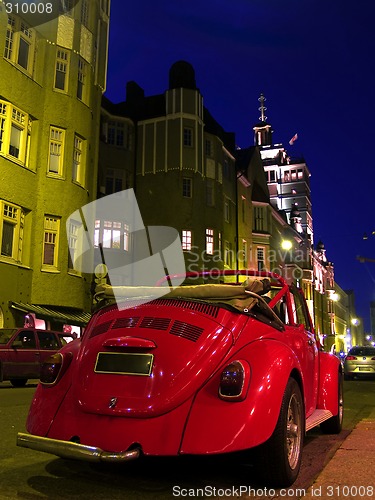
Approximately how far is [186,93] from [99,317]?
32567 mm

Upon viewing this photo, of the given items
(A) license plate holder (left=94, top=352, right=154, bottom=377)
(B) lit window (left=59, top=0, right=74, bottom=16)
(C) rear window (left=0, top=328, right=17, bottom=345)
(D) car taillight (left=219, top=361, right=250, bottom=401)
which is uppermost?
(B) lit window (left=59, top=0, right=74, bottom=16)

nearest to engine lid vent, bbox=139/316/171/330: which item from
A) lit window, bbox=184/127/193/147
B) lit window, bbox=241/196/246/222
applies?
lit window, bbox=184/127/193/147

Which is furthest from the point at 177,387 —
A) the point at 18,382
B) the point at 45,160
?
the point at 45,160

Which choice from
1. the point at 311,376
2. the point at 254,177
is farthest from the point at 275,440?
the point at 254,177

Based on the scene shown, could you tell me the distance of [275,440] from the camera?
388cm

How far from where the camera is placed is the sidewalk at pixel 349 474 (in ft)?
12.5

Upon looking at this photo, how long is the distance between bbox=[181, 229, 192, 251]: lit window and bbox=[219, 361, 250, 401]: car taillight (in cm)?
3001

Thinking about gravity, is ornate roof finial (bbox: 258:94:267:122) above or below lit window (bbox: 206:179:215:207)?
above

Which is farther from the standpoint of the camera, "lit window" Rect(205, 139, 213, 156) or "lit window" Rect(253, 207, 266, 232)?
"lit window" Rect(253, 207, 266, 232)

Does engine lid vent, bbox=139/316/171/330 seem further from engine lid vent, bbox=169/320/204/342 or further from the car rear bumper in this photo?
the car rear bumper

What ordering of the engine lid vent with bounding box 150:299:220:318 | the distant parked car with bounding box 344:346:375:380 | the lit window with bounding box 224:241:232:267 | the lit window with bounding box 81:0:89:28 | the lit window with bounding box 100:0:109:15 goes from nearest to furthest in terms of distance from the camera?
the engine lid vent with bounding box 150:299:220:318 < the distant parked car with bounding box 344:346:375:380 < the lit window with bounding box 81:0:89:28 < the lit window with bounding box 100:0:109:15 < the lit window with bounding box 224:241:232:267

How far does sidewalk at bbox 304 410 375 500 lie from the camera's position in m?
3.82

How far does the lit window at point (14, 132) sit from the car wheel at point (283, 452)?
19121 millimetres

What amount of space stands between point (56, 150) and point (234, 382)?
21.7 m
